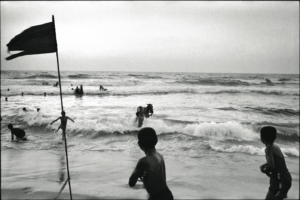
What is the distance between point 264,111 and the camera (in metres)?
18.5

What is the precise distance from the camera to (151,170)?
2.63 m

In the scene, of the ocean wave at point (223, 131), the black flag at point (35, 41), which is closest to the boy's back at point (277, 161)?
the black flag at point (35, 41)

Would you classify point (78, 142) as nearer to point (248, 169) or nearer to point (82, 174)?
point (82, 174)

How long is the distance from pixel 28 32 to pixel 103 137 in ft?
25.6

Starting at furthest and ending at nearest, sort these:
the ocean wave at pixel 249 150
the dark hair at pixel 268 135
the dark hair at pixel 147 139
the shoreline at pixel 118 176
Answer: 1. the ocean wave at pixel 249 150
2. the shoreline at pixel 118 176
3. the dark hair at pixel 268 135
4. the dark hair at pixel 147 139

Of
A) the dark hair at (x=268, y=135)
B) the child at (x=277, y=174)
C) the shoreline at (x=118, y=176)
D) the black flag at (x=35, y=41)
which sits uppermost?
the black flag at (x=35, y=41)

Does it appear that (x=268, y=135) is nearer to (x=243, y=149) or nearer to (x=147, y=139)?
(x=147, y=139)

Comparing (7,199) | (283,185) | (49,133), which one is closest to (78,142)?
(49,133)

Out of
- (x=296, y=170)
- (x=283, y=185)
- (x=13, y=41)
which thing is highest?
(x=13, y=41)

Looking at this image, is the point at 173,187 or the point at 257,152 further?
the point at 257,152

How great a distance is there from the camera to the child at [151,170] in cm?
262

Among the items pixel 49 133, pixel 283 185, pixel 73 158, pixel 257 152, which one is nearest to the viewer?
pixel 283 185

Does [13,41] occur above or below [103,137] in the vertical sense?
above

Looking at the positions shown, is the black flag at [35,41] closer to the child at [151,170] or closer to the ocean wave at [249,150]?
the child at [151,170]
